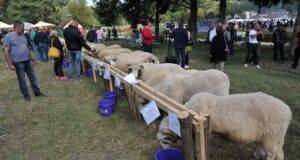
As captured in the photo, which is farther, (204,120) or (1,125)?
(1,125)

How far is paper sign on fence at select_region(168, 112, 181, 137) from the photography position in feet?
17.7

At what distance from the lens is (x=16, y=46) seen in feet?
31.6

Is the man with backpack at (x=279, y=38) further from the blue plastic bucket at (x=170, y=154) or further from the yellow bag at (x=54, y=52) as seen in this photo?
the blue plastic bucket at (x=170, y=154)

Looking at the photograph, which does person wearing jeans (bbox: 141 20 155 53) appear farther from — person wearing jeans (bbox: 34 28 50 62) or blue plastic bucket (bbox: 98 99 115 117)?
person wearing jeans (bbox: 34 28 50 62)

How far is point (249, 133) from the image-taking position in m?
5.34

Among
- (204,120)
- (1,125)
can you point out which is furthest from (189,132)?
(1,125)

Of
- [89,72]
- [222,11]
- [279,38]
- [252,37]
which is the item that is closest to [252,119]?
[89,72]

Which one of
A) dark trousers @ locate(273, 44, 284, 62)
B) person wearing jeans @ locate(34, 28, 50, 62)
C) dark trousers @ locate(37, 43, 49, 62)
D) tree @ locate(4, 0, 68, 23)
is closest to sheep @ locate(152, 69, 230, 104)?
dark trousers @ locate(273, 44, 284, 62)

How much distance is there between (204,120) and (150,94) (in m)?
2.09

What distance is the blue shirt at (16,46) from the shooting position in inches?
376

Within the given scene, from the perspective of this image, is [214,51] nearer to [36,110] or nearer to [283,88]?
[283,88]

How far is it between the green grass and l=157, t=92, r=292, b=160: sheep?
664 mm

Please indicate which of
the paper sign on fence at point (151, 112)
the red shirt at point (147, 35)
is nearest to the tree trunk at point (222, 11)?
the red shirt at point (147, 35)

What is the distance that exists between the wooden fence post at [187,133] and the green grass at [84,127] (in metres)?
0.89
